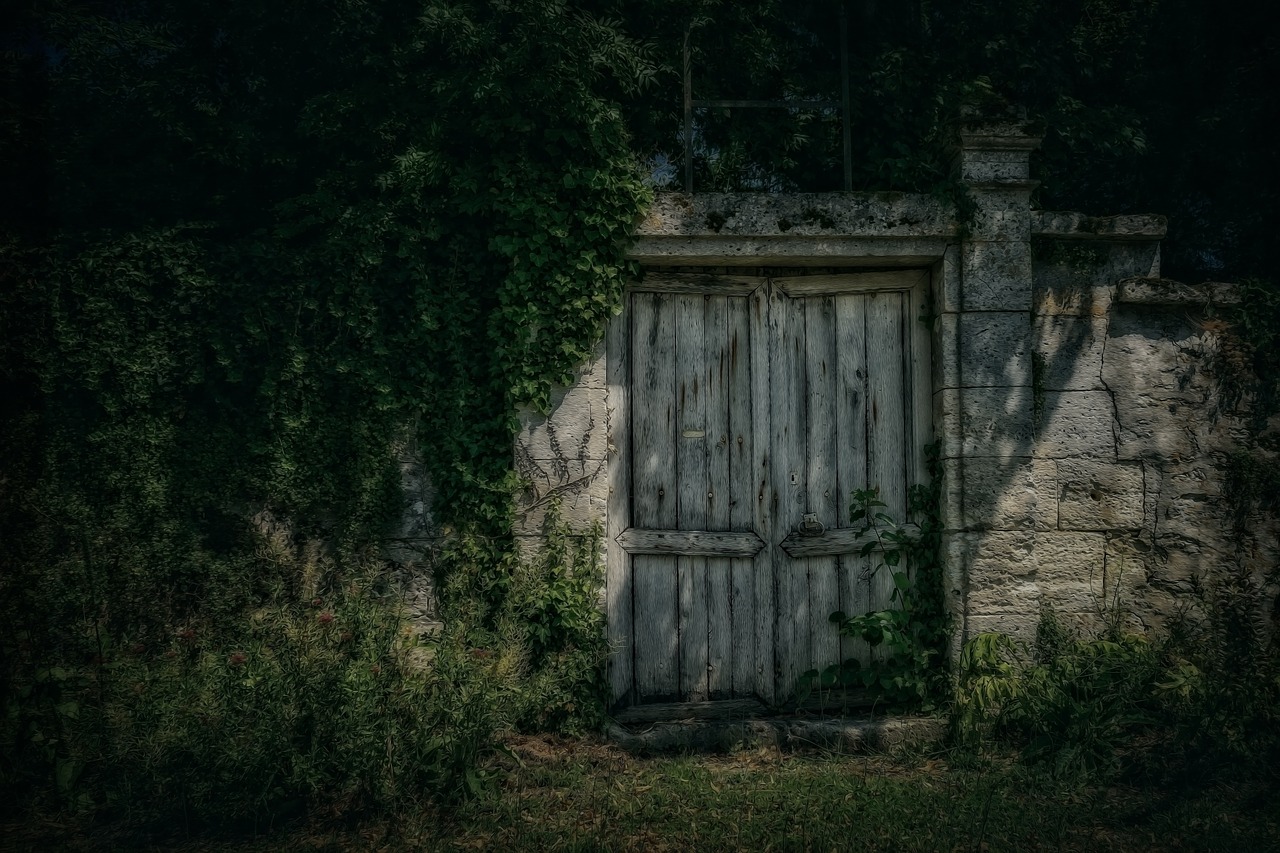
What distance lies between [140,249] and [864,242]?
11.5ft

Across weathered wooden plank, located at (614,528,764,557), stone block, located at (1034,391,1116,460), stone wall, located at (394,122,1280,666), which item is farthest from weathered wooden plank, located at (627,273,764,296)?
stone block, located at (1034,391,1116,460)

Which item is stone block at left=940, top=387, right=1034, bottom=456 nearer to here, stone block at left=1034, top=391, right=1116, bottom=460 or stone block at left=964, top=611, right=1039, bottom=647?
stone block at left=1034, top=391, right=1116, bottom=460

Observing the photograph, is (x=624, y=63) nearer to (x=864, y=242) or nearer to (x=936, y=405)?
(x=864, y=242)

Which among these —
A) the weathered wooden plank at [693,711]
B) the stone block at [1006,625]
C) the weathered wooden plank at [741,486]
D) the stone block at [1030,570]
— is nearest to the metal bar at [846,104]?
the weathered wooden plank at [741,486]

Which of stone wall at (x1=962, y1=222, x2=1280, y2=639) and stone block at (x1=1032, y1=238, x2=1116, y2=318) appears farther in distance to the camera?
stone block at (x1=1032, y1=238, x2=1116, y2=318)

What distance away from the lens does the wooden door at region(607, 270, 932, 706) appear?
170 inches

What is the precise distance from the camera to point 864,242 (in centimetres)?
422

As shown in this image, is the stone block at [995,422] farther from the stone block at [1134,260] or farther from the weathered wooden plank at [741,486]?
the weathered wooden plank at [741,486]

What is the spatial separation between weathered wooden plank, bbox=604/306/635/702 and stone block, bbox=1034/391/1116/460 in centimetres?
211

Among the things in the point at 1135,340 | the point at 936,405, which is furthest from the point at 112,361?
the point at 1135,340

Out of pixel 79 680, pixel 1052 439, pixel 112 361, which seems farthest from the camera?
pixel 1052 439

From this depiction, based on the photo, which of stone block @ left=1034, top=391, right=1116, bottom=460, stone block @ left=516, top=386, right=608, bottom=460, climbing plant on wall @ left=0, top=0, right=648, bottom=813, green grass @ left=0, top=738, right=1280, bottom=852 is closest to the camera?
green grass @ left=0, top=738, right=1280, bottom=852

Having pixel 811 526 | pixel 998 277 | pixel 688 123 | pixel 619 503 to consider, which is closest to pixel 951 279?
pixel 998 277

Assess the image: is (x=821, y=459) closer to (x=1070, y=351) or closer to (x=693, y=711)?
(x=1070, y=351)
